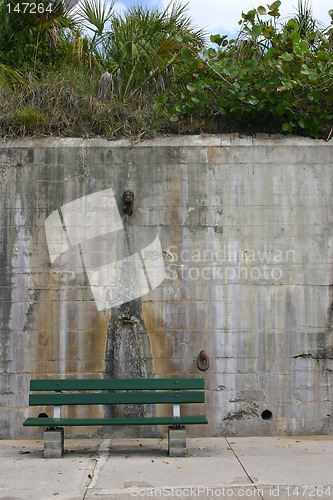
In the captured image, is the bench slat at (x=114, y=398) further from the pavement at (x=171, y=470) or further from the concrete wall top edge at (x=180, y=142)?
the concrete wall top edge at (x=180, y=142)

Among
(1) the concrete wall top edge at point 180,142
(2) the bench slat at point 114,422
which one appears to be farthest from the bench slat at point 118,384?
(1) the concrete wall top edge at point 180,142

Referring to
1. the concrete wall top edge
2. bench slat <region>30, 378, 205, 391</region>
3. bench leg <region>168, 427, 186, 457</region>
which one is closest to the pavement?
bench leg <region>168, 427, 186, 457</region>

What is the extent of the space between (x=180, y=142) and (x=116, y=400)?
3.26 metres

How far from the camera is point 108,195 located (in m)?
7.30

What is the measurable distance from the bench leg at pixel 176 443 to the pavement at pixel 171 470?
9 cm

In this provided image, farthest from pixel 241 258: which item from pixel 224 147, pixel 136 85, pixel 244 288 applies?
pixel 136 85

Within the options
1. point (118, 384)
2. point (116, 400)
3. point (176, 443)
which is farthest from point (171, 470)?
point (118, 384)

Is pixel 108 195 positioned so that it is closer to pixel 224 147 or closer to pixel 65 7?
pixel 224 147

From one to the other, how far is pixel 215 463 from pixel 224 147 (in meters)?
3.72

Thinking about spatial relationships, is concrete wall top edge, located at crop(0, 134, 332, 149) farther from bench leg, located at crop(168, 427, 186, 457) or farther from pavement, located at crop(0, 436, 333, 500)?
pavement, located at crop(0, 436, 333, 500)

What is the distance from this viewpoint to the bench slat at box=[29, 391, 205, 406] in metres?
6.27

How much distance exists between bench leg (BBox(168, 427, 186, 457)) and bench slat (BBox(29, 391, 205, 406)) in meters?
0.32

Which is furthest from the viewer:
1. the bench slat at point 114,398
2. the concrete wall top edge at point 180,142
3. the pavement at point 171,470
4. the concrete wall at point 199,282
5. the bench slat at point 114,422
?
the concrete wall top edge at point 180,142

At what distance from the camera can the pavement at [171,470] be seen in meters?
5.02
